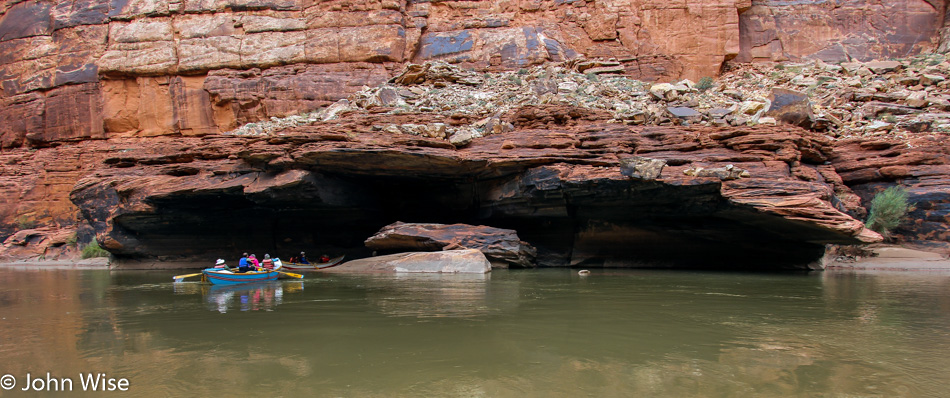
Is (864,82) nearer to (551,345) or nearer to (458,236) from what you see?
(458,236)

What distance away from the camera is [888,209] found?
679 inches

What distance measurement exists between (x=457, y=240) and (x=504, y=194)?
A: 8.73 ft

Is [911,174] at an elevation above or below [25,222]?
above

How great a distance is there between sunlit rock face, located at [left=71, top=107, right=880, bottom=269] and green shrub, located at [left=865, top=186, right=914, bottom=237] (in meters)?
1.82

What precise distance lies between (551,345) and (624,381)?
142 centimetres

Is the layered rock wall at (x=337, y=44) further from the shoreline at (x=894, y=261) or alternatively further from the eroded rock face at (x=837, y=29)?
the shoreline at (x=894, y=261)

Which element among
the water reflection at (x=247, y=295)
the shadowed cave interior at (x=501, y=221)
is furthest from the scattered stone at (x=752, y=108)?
the water reflection at (x=247, y=295)

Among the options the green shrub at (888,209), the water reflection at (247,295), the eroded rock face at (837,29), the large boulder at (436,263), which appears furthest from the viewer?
the eroded rock face at (837,29)

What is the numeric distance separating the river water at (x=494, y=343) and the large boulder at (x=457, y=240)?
6.54 meters

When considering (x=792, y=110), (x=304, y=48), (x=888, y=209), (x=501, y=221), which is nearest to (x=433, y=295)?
(x=501, y=221)

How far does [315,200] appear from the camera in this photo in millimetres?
18953

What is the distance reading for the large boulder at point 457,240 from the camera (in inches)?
684

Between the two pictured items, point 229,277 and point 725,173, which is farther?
point 725,173

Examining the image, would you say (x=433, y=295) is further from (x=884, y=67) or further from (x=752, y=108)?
(x=884, y=67)
